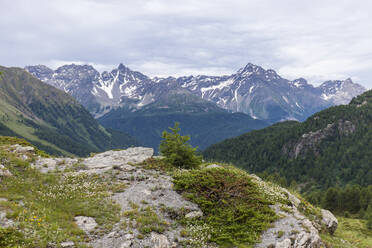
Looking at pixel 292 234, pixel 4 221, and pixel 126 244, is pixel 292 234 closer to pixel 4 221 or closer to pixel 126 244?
pixel 126 244

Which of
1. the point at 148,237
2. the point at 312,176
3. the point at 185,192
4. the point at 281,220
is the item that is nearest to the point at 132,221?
the point at 148,237

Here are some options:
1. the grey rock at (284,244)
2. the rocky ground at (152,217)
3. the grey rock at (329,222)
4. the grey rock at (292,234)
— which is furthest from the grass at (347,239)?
the grey rock at (284,244)

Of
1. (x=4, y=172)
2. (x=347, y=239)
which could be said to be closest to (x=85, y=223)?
(x=4, y=172)

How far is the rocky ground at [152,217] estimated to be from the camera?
13.9 m

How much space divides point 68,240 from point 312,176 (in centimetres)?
20819

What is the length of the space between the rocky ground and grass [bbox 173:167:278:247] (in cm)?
67

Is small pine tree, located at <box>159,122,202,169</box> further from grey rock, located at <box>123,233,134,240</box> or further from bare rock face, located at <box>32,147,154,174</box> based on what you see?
grey rock, located at <box>123,233,134,240</box>

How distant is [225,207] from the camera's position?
17.4 m

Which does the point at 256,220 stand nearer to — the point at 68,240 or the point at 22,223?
the point at 68,240

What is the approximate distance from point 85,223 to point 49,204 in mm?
3249

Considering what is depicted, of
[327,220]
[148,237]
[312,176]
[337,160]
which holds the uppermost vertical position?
[148,237]

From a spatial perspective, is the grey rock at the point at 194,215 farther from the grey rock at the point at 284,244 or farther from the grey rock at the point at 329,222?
the grey rock at the point at 329,222

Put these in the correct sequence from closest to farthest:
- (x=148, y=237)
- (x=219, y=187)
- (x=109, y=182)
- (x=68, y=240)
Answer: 1. (x=68, y=240)
2. (x=148, y=237)
3. (x=219, y=187)
4. (x=109, y=182)

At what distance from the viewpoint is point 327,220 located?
23.5m
